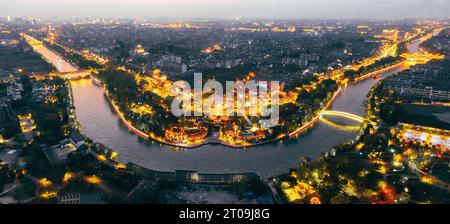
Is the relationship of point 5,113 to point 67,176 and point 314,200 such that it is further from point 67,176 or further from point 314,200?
point 314,200

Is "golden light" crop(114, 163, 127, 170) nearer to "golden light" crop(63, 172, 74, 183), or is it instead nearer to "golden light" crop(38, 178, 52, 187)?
"golden light" crop(63, 172, 74, 183)

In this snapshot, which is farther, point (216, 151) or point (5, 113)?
point (5, 113)

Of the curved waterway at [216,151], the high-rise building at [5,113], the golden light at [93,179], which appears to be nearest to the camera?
the golden light at [93,179]

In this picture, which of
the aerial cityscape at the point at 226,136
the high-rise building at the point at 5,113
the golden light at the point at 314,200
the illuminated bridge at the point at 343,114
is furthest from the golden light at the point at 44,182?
the illuminated bridge at the point at 343,114

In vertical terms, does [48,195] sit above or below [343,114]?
below

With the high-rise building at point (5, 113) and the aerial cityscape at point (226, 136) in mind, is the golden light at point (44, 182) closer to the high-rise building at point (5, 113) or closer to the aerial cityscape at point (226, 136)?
the aerial cityscape at point (226, 136)

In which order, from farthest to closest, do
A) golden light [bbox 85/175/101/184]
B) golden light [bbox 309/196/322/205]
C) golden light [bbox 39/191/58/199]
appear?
golden light [bbox 85/175/101/184] < golden light [bbox 39/191/58/199] < golden light [bbox 309/196/322/205]

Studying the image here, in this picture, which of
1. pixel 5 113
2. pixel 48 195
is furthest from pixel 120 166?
pixel 5 113

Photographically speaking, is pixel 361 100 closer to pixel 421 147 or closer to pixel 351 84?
pixel 351 84

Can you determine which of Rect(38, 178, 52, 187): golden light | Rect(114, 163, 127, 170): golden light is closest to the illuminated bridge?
Rect(114, 163, 127, 170): golden light

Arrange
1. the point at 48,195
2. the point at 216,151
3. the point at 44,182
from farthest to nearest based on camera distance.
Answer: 1. the point at 216,151
2. the point at 44,182
3. the point at 48,195
